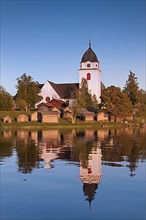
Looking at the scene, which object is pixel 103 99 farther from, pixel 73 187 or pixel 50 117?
pixel 73 187

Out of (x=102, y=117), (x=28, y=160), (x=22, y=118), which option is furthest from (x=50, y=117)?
(x=28, y=160)

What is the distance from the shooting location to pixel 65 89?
117m

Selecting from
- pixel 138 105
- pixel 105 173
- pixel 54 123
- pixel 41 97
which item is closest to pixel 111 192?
pixel 105 173

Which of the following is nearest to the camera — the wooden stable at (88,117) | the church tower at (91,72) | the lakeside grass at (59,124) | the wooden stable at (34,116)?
the lakeside grass at (59,124)

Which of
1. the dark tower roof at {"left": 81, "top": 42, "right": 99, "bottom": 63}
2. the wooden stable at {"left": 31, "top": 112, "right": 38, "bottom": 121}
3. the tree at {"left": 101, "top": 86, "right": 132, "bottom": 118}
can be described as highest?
the dark tower roof at {"left": 81, "top": 42, "right": 99, "bottom": 63}

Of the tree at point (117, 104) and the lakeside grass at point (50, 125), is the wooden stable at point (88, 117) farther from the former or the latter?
the tree at point (117, 104)

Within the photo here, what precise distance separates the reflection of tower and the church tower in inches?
3265

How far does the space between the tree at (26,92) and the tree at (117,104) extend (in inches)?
795

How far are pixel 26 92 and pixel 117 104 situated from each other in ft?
85.0

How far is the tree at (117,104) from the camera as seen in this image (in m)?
84.8

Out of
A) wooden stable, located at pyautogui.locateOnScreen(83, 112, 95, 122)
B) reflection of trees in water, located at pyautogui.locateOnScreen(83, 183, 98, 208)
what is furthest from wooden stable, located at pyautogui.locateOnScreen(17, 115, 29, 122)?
reflection of trees in water, located at pyautogui.locateOnScreen(83, 183, 98, 208)

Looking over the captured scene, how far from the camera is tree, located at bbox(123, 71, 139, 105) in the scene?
103m

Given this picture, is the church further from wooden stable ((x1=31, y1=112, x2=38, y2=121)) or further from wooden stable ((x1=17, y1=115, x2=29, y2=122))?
wooden stable ((x1=17, y1=115, x2=29, y2=122))

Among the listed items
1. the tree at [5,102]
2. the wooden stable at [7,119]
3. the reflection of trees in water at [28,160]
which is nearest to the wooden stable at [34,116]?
the wooden stable at [7,119]
